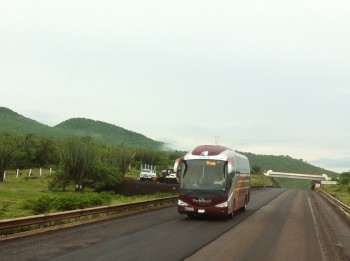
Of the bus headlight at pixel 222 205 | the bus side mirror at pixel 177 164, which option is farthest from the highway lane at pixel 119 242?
the bus side mirror at pixel 177 164

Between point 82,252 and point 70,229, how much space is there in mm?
5096

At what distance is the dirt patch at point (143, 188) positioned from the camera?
51594 millimetres

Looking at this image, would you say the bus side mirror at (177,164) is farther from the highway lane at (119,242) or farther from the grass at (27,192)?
the grass at (27,192)

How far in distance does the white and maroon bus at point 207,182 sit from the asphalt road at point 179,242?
1.03 meters

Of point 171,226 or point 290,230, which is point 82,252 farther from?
point 290,230

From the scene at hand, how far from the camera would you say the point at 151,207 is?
93.4 ft

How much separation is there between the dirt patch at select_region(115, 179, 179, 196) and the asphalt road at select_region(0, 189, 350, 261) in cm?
3101

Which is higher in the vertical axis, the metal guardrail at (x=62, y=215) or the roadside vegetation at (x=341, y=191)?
the roadside vegetation at (x=341, y=191)

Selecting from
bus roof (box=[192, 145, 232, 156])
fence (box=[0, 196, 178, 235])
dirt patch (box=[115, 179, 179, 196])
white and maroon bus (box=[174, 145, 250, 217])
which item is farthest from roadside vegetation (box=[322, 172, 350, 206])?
white and maroon bus (box=[174, 145, 250, 217])

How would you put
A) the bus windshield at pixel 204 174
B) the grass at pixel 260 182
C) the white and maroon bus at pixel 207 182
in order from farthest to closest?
the grass at pixel 260 182 → the bus windshield at pixel 204 174 → the white and maroon bus at pixel 207 182

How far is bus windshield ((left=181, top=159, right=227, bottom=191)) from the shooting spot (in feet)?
70.9

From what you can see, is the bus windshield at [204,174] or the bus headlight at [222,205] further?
the bus windshield at [204,174]

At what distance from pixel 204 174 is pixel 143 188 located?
3144cm

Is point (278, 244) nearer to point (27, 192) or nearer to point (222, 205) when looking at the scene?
point (222, 205)
